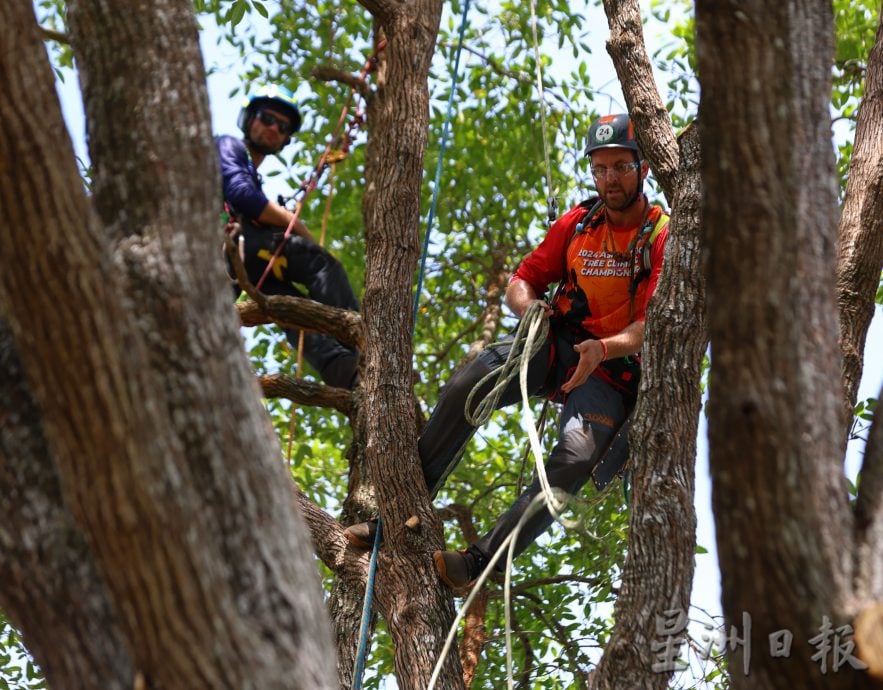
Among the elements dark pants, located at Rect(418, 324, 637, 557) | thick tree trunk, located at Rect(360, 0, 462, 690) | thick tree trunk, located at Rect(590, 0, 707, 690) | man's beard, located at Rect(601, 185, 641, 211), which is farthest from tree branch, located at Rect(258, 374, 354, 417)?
thick tree trunk, located at Rect(590, 0, 707, 690)

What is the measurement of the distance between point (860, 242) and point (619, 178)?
1.15 m

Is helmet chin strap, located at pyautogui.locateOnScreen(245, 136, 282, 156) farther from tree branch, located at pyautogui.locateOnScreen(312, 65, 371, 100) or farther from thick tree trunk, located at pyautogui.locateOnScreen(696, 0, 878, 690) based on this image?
thick tree trunk, located at pyautogui.locateOnScreen(696, 0, 878, 690)

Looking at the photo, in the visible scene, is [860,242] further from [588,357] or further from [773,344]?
[773,344]

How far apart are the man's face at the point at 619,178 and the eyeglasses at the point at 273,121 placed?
7.59 ft

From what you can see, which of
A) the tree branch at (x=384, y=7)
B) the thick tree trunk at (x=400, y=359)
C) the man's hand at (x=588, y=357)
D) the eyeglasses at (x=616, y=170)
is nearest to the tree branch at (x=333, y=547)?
the thick tree trunk at (x=400, y=359)

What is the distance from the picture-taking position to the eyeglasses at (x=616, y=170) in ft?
15.0

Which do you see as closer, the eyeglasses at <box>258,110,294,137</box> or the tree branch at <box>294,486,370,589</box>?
the tree branch at <box>294,486,370,589</box>

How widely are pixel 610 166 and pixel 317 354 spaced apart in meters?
1.93

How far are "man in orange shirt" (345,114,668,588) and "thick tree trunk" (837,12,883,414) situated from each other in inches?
28.8

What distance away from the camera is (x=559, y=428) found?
4305mm

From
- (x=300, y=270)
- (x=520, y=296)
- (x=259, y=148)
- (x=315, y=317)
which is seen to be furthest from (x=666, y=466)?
(x=259, y=148)

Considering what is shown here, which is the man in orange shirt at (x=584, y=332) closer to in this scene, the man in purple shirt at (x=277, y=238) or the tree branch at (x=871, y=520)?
the man in purple shirt at (x=277, y=238)

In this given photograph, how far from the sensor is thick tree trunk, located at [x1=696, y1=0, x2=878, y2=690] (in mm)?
1907

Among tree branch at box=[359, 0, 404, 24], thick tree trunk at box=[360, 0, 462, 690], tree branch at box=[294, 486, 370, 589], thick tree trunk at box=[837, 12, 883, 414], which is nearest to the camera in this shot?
thick tree trunk at box=[837, 12, 883, 414]
